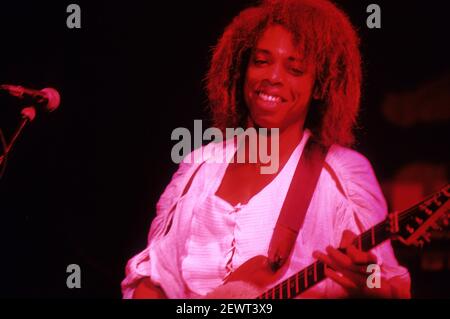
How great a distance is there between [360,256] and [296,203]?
1.08ft

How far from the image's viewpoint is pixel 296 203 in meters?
2.47

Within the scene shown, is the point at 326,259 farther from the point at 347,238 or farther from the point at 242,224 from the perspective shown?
the point at 242,224

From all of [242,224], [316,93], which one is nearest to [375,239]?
[242,224]

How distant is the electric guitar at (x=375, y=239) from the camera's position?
7.11 ft

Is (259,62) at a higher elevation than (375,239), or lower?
higher

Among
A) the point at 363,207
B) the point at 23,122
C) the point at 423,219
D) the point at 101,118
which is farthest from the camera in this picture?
the point at 101,118

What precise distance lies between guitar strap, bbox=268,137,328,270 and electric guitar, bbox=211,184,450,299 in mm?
73

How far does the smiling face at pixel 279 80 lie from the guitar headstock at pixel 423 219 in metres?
0.57

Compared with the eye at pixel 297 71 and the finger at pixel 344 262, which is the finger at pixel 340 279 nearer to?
the finger at pixel 344 262

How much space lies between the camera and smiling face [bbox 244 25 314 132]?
247cm

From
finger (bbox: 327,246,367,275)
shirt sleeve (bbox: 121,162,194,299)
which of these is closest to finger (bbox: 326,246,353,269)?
finger (bbox: 327,246,367,275)

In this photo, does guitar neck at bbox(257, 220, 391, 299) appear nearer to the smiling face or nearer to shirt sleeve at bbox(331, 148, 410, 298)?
shirt sleeve at bbox(331, 148, 410, 298)

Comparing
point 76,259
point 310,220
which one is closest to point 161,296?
point 76,259

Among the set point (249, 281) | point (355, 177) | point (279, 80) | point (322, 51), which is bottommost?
point (249, 281)
